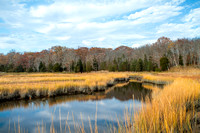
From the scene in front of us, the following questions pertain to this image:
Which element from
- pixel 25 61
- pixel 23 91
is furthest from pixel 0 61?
pixel 23 91

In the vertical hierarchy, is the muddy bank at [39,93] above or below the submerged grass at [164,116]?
below

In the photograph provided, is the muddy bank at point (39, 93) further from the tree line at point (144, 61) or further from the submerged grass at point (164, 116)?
the tree line at point (144, 61)

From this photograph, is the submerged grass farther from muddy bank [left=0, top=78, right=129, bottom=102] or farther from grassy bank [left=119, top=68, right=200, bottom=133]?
muddy bank [left=0, top=78, right=129, bottom=102]

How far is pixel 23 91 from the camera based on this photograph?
1066 centimetres

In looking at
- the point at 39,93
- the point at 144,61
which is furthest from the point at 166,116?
the point at 144,61

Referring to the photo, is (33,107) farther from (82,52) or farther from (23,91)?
(82,52)

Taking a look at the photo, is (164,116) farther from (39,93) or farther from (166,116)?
(39,93)

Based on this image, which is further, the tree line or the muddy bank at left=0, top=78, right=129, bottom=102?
the tree line

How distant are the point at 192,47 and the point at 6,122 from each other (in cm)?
6266

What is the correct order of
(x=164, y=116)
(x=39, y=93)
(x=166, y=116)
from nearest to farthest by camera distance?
(x=166, y=116), (x=164, y=116), (x=39, y=93)

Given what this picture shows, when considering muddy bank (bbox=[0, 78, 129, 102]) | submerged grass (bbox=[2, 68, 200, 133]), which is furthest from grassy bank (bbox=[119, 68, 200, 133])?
muddy bank (bbox=[0, 78, 129, 102])

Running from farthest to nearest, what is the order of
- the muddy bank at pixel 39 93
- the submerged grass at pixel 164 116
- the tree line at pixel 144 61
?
1. the tree line at pixel 144 61
2. the muddy bank at pixel 39 93
3. the submerged grass at pixel 164 116

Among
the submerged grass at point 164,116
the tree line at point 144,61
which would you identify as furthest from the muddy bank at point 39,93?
the tree line at point 144,61

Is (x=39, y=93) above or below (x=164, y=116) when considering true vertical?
below
